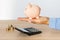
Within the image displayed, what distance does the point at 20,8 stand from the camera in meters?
2.13

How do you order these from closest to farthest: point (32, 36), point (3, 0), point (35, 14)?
1. point (32, 36)
2. point (35, 14)
3. point (3, 0)

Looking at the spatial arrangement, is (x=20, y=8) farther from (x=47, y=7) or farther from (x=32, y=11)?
(x=32, y=11)

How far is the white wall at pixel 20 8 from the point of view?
213 cm

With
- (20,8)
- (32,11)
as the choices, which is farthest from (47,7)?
(32,11)

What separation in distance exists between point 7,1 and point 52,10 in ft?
2.53

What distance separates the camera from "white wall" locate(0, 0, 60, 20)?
213cm

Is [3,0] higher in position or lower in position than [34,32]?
higher

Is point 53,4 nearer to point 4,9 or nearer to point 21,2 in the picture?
point 21,2

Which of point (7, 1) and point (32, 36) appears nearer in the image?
point (32, 36)

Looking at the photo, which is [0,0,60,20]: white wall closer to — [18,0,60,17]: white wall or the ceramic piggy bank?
[18,0,60,17]: white wall

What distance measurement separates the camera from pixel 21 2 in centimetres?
212

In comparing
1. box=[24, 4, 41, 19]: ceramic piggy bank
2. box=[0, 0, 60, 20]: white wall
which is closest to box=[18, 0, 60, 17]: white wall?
box=[0, 0, 60, 20]: white wall

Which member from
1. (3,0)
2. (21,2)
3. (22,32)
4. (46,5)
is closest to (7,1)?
(3,0)

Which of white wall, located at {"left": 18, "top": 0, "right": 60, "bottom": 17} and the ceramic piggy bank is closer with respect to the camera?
the ceramic piggy bank
